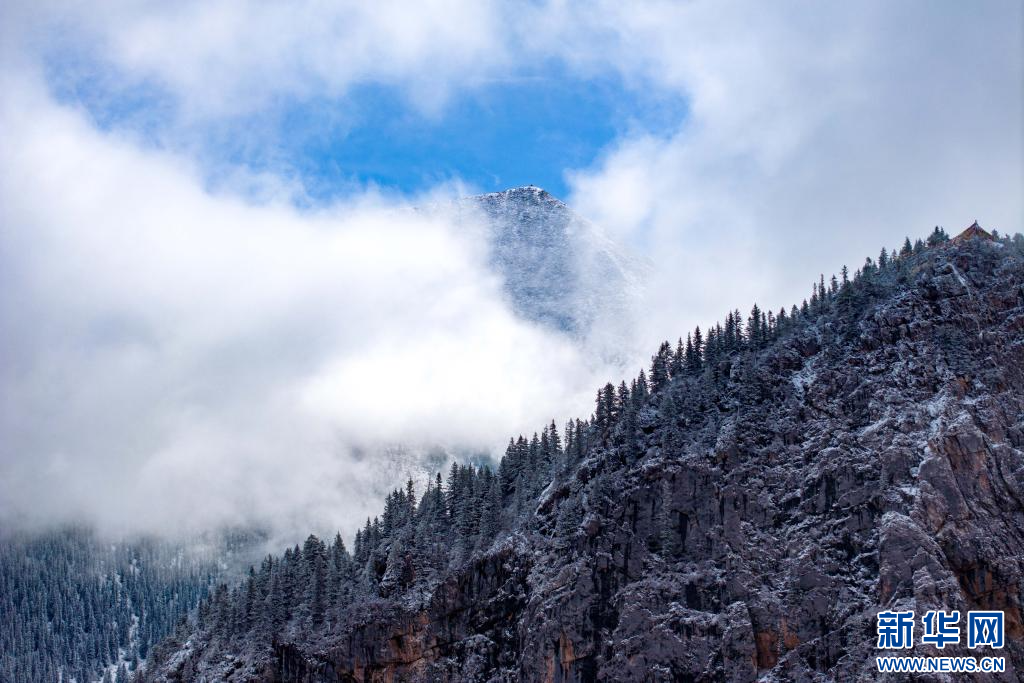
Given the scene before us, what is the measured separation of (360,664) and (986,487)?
84364 mm

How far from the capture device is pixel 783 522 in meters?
129

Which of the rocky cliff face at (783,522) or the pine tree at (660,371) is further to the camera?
the pine tree at (660,371)

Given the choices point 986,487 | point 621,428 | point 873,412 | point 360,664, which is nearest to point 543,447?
point 621,428

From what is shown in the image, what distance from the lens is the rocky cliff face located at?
11769 centimetres

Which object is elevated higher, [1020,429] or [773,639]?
[1020,429]

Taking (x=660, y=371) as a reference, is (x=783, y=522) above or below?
below

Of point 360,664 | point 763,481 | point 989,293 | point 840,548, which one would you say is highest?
point 989,293

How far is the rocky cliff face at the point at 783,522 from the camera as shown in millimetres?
117688

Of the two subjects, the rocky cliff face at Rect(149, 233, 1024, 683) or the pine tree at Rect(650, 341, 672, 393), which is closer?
the rocky cliff face at Rect(149, 233, 1024, 683)

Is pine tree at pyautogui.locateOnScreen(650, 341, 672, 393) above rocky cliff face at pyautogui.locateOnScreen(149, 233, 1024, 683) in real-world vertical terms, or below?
above

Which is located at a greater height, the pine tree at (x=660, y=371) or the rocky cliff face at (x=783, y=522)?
the pine tree at (x=660, y=371)

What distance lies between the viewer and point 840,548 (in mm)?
122125

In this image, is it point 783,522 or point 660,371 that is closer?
point 783,522

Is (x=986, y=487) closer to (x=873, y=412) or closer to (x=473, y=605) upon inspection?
(x=873, y=412)
